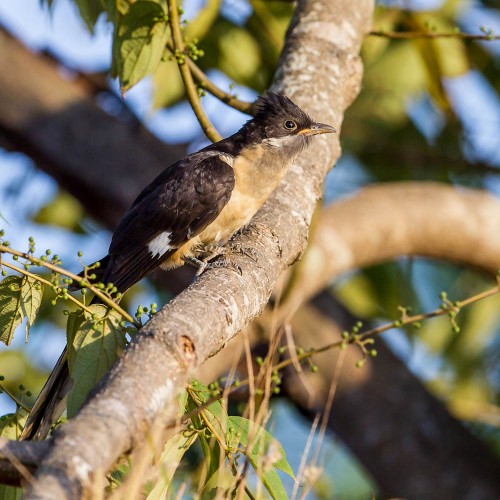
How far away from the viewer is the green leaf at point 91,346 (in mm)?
2166

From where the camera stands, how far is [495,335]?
323 inches

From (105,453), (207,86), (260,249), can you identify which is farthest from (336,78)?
(105,453)

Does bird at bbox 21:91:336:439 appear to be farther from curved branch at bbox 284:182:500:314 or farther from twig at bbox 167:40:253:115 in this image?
curved branch at bbox 284:182:500:314

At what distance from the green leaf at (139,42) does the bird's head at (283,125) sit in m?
0.85

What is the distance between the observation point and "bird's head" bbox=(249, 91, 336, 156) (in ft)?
12.3

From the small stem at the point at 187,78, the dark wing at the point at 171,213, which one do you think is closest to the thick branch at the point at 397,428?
the dark wing at the point at 171,213

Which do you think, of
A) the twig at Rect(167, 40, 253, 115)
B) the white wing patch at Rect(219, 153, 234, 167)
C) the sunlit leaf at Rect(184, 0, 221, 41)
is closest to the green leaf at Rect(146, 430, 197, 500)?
the twig at Rect(167, 40, 253, 115)

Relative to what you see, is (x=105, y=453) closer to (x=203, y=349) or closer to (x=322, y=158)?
(x=203, y=349)

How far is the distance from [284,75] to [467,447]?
401 cm

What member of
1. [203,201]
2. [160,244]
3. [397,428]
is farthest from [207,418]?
[397,428]

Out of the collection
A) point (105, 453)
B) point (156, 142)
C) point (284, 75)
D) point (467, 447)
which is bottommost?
point (105, 453)

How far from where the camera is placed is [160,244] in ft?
12.5

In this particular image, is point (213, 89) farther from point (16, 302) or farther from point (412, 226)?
point (412, 226)

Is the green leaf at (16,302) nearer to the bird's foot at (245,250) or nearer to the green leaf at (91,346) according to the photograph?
the green leaf at (91,346)
